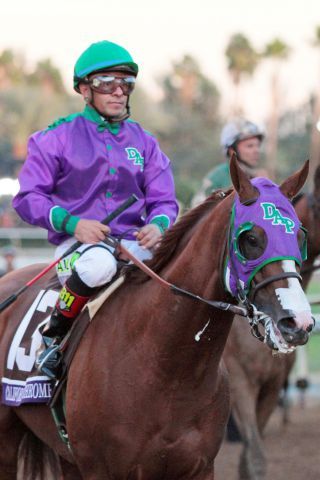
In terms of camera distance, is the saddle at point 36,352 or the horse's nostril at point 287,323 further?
the saddle at point 36,352

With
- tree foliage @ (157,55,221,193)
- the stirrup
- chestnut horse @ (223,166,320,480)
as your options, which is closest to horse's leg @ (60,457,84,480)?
the stirrup

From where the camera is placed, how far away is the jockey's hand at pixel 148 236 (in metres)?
4.85

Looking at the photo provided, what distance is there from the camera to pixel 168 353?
4.46m

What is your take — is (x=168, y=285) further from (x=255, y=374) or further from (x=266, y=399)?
(x=266, y=399)

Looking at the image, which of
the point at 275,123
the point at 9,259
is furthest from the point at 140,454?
the point at 275,123

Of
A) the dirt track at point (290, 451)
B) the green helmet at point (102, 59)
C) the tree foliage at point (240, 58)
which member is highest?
the tree foliage at point (240, 58)

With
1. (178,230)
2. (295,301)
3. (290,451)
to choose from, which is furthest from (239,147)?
(295,301)

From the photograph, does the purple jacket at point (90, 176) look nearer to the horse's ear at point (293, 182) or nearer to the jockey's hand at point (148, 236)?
the jockey's hand at point (148, 236)

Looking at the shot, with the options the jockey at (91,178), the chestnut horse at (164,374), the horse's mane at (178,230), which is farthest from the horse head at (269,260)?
the jockey at (91,178)

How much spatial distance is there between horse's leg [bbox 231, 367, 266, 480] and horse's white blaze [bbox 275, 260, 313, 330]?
3.23 meters

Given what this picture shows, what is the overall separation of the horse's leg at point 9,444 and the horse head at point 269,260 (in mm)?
2090

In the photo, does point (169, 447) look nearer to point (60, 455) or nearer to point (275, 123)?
point (60, 455)

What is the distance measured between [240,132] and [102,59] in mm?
3185

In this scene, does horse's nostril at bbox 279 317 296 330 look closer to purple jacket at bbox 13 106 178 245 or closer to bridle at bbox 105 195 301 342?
bridle at bbox 105 195 301 342
